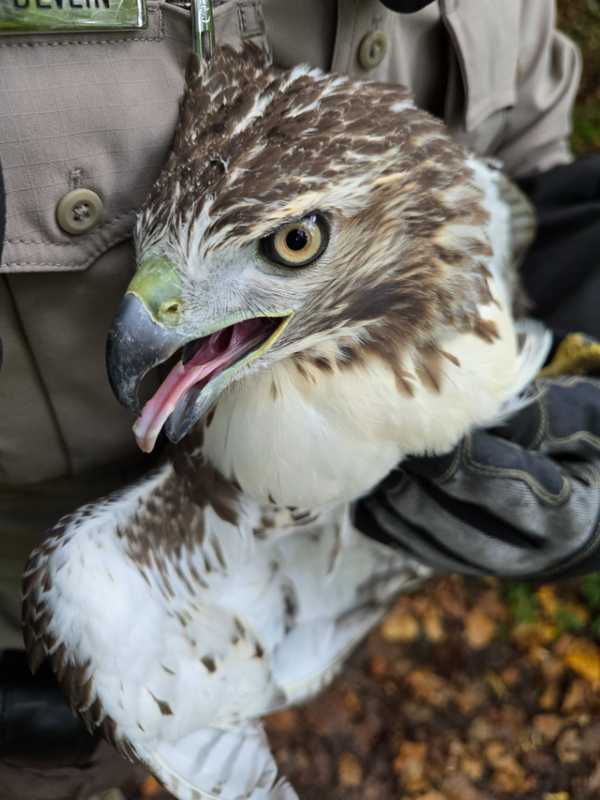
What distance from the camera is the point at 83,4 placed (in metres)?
1.23

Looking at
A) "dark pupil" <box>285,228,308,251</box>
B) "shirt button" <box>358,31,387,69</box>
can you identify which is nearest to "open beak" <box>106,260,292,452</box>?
"dark pupil" <box>285,228,308,251</box>

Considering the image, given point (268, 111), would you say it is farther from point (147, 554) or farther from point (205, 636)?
point (205, 636)

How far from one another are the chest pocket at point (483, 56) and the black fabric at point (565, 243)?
0.25 metres

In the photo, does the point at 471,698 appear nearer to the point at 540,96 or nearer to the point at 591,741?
the point at 591,741

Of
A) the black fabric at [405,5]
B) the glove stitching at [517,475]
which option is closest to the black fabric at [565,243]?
the glove stitching at [517,475]

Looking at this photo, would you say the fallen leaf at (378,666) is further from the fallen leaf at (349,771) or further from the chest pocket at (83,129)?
the chest pocket at (83,129)

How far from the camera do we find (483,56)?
1833 mm

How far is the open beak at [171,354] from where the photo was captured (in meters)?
1.16

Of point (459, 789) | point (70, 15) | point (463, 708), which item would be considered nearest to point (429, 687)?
point (463, 708)

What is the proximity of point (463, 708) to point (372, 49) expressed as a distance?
246 centimetres

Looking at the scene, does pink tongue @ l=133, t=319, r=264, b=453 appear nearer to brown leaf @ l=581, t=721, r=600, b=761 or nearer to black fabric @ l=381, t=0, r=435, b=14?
black fabric @ l=381, t=0, r=435, b=14

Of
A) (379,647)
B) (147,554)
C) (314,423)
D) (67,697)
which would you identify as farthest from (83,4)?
(379,647)

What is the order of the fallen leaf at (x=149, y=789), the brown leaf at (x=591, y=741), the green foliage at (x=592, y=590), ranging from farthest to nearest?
the green foliage at (x=592, y=590), the brown leaf at (x=591, y=741), the fallen leaf at (x=149, y=789)

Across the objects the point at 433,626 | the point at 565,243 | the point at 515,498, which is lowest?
the point at 433,626
